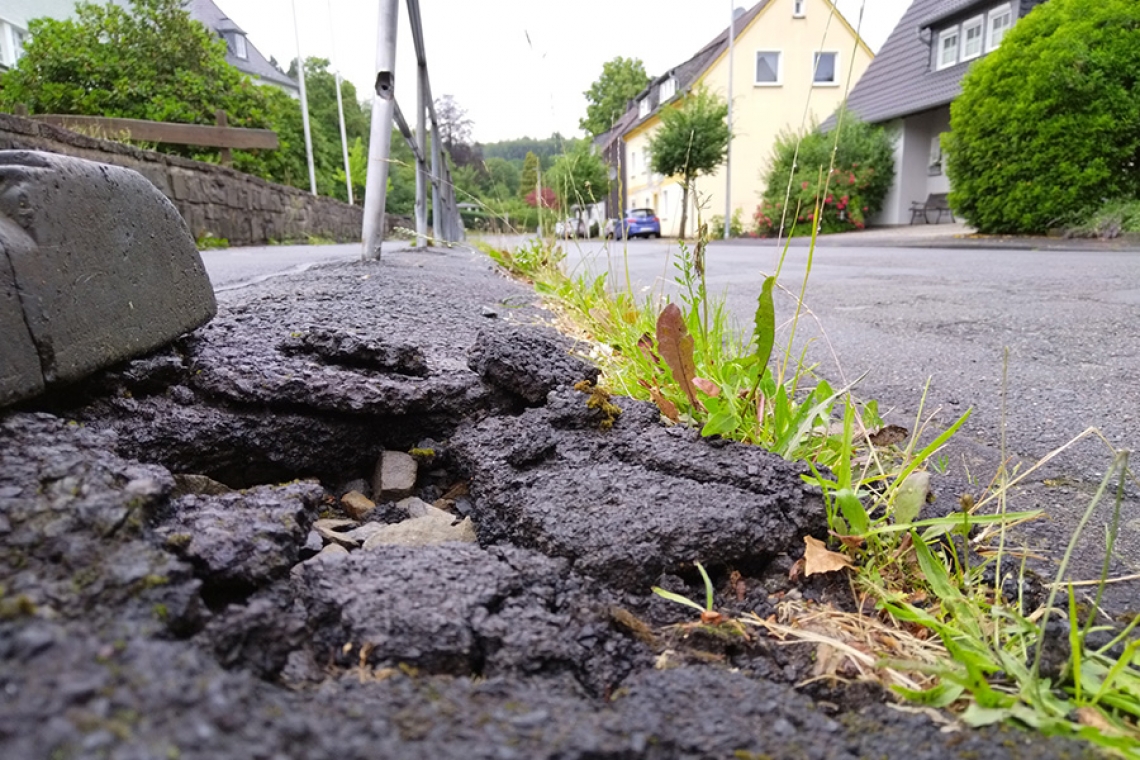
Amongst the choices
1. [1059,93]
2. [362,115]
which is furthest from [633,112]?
[1059,93]

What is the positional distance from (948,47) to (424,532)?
22071 mm

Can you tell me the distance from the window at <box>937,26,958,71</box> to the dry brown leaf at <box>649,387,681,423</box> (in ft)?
68.8

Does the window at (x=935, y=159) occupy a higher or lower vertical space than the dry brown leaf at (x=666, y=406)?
higher

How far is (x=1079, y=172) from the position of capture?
33.7 feet

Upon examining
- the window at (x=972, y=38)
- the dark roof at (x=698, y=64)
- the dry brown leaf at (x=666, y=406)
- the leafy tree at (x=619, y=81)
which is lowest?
the dry brown leaf at (x=666, y=406)

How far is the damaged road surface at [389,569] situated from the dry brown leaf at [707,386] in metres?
0.11

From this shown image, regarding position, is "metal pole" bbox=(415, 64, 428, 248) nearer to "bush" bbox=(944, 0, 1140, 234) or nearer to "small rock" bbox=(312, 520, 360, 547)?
"small rock" bbox=(312, 520, 360, 547)

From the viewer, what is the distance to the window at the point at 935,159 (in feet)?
63.8

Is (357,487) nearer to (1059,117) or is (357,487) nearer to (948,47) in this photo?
(1059,117)

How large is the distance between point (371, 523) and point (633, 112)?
36399 millimetres

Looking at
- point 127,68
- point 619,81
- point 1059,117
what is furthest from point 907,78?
point 619,81

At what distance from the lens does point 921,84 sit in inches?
743

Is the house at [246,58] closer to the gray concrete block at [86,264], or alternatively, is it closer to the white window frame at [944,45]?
the gray concrete block at [86,264]

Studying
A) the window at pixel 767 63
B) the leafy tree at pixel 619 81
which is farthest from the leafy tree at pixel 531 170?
the leafy tree at pixel 619 81
